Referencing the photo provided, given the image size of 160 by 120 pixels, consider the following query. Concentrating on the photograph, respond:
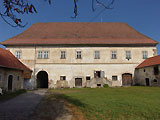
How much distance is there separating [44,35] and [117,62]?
12275mm

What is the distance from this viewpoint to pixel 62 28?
22578 mm

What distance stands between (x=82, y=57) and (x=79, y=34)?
4208 millimetres

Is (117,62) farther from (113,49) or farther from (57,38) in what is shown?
(57,38)

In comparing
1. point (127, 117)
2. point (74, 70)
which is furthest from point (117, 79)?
point (127, 117)

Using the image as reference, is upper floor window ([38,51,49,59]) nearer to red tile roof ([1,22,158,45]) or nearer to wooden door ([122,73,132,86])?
red tile roof ([1,22,158,45])

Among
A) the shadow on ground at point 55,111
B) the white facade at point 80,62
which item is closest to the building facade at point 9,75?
the white facade at point 80,62

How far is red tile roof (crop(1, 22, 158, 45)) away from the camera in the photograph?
19.1 metres

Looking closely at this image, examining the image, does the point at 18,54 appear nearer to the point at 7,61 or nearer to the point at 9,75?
the point at 7,61

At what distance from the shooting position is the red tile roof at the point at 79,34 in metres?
19.1

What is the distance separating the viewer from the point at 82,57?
19094 millimetres

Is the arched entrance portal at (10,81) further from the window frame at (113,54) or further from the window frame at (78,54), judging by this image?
the window frame at (113,54)

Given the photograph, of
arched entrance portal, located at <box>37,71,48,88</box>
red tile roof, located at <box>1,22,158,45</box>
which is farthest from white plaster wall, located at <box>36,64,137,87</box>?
red tile roof, located at <box>1,22,158,45</box>

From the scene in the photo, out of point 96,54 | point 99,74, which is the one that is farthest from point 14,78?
point 96,54

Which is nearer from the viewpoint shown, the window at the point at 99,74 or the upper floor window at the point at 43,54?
the window at the point at 99,74
